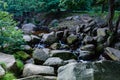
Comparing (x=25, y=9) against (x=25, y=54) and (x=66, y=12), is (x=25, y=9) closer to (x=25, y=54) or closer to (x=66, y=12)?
(x=66, y=12)

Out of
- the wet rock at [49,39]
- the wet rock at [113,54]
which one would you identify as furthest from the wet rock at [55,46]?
the wet rock at [113,54]

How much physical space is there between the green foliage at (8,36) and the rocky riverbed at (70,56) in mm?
501

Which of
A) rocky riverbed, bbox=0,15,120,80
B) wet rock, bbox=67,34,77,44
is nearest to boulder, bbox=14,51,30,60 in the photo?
rocky riverbed, bbox=0,15,120,80

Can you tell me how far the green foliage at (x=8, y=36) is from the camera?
10.2 m

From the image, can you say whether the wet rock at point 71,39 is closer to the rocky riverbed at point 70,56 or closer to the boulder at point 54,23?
the rocky riverbed at point 70,56

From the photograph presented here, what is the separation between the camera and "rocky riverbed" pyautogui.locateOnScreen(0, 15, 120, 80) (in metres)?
5.32

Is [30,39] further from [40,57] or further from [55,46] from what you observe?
[40,57]

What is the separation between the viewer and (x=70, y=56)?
11047 mm

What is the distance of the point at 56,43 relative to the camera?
44.2 ft

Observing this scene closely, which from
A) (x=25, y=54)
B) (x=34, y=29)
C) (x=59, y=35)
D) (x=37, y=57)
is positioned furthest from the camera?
(x=34, y=29)

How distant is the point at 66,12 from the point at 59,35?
26.5 ft

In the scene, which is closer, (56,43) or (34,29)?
(56,43)

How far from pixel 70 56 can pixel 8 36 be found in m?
2.75

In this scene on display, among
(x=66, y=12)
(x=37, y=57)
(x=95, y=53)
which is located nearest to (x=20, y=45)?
(x=37, y=57)
